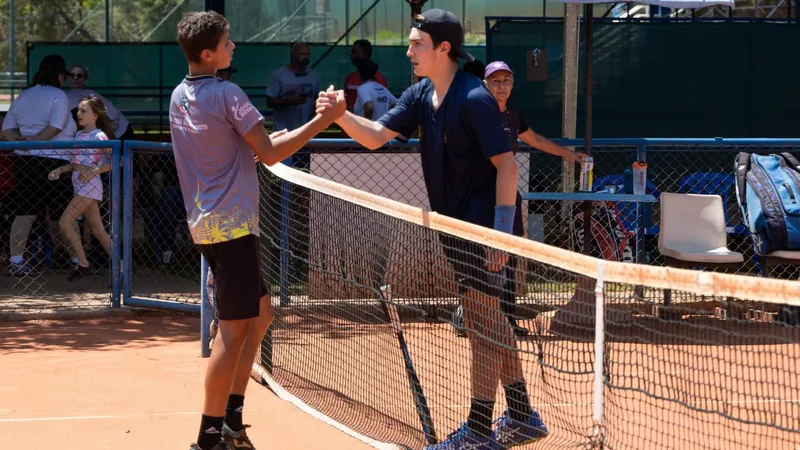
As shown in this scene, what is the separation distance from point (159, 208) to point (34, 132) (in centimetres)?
138

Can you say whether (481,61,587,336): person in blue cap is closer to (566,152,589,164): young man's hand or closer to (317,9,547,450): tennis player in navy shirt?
(566,152,589,164): young man's hand

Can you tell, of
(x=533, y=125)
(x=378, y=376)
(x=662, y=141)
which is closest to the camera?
(x=378, y=376)

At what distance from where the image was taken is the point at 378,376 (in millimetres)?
6887

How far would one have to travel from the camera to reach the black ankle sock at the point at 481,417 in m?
5.41

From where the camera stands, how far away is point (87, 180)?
1084 cm

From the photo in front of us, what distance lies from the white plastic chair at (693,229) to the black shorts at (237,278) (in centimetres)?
550

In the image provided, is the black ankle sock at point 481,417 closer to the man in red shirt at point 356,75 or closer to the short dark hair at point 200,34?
the short dark hair at point 200,34

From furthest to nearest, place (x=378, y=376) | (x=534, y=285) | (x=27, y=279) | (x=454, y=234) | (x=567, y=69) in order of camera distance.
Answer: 1. (x=567, y=69)
2. (x=27, y=279)
3. (x=534, y=285)
4. (x=378, y=376)
5. (x=454, y=234)

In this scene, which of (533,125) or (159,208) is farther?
(533,125)

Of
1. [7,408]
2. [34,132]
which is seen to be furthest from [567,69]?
[7,408]

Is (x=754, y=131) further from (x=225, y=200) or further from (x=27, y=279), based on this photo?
(x=225, y=200)

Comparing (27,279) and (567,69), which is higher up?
(567,69)

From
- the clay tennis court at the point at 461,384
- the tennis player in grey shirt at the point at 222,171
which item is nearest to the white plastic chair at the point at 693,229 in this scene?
the clay tennis court at the point at 461,384

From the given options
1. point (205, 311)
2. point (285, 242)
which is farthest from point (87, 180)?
point (285, 242)
